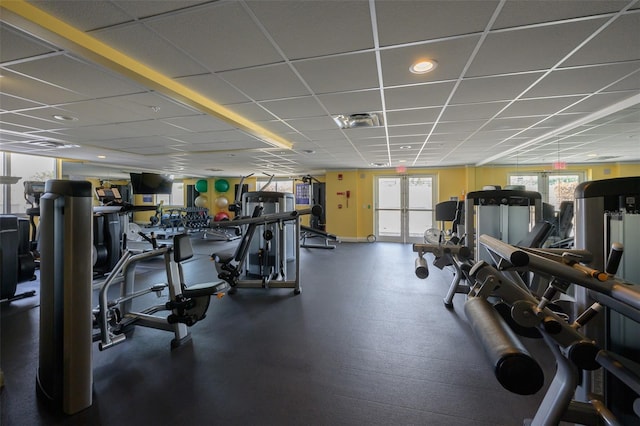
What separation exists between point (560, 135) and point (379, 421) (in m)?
4.75

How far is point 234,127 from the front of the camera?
3740 mm

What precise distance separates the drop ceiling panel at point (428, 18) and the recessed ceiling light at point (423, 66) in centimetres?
32

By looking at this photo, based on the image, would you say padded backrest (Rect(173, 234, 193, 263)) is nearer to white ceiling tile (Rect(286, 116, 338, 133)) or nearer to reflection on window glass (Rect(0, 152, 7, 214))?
white ceiling tile (Rect(286, 116, 338, 133))

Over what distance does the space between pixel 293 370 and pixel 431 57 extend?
2.60 meters

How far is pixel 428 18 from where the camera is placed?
1.56 meters

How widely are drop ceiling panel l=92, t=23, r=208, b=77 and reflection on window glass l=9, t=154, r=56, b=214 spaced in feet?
22.9

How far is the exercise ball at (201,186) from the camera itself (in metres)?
11.6

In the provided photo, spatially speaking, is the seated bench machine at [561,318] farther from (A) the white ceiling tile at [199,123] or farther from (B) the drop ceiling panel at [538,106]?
(A) the white ceiling tile at [199,123]

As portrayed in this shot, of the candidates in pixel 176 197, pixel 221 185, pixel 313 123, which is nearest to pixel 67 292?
pixel 313 123

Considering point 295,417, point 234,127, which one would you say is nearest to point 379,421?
point 295,417

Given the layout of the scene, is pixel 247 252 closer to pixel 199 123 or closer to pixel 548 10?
pixel 199 123

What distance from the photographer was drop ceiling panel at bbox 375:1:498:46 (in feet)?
4.78

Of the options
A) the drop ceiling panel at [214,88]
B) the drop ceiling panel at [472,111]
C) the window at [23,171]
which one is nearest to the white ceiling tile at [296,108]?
the drop ceiling panel at [214,88]

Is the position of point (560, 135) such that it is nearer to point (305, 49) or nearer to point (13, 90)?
point (305, 49)
